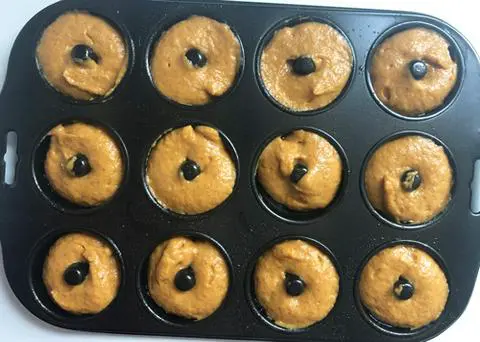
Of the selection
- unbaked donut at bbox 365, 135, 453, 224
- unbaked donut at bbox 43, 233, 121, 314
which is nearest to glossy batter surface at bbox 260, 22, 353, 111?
unbaked donut at bbox 365, 135, 453, 224

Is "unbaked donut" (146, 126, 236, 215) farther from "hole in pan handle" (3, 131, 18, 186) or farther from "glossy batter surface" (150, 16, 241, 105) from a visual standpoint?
"hole in pan handle" (3, 131, 18, 186)

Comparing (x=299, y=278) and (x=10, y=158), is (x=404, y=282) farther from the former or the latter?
(x=10, y=158)

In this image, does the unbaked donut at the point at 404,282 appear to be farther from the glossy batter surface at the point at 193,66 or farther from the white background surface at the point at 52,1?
the glossy batter surface at the point at 193,66

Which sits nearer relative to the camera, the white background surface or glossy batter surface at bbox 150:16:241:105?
glossy batter surface at bbox 150:16:241:105

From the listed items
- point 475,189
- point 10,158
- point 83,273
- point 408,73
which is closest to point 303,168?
point 408,73

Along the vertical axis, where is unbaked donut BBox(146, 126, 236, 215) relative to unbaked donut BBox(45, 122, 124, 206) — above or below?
above

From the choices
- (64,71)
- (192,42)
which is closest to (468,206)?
(192,42)

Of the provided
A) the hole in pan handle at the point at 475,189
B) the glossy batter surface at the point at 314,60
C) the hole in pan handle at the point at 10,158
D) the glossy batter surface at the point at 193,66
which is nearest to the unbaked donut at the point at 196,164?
the glossy batter surface at the point at 193,66
